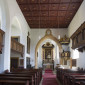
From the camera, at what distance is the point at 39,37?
50.3 feet

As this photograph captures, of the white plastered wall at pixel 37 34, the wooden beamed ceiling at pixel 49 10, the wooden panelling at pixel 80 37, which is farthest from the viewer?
the white plastered wall at pixel 37 34

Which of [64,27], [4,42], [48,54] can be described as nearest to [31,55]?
[64,27]

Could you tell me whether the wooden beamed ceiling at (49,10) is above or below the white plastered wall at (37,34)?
above

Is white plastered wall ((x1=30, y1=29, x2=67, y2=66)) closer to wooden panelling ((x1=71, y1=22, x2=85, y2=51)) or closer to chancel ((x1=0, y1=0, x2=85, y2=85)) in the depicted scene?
chancel ((x1=0, y1=0, x2=85, y2=85))

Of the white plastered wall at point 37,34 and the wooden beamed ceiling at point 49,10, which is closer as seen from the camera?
the wooden beamed ceiling at point 49,10

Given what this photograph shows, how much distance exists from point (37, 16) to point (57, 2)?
3.53 meters

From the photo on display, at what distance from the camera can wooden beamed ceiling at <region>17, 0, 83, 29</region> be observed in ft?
33.7

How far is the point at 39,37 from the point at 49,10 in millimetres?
4177

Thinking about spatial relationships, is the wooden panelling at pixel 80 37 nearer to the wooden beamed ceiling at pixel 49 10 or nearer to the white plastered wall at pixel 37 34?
the wooden beamed ceiling at pixel 49 10

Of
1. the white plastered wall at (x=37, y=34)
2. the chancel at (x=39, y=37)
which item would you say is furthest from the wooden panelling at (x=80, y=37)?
the white plastered wall at (x=37, y=34)

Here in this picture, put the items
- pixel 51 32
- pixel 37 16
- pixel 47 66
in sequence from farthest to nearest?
pixel 47 66
pixel 51 32
pixel 37 16

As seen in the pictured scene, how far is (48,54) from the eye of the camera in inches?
949

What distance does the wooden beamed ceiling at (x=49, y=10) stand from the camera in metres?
10.3

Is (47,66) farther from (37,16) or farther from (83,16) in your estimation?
(83,16)
